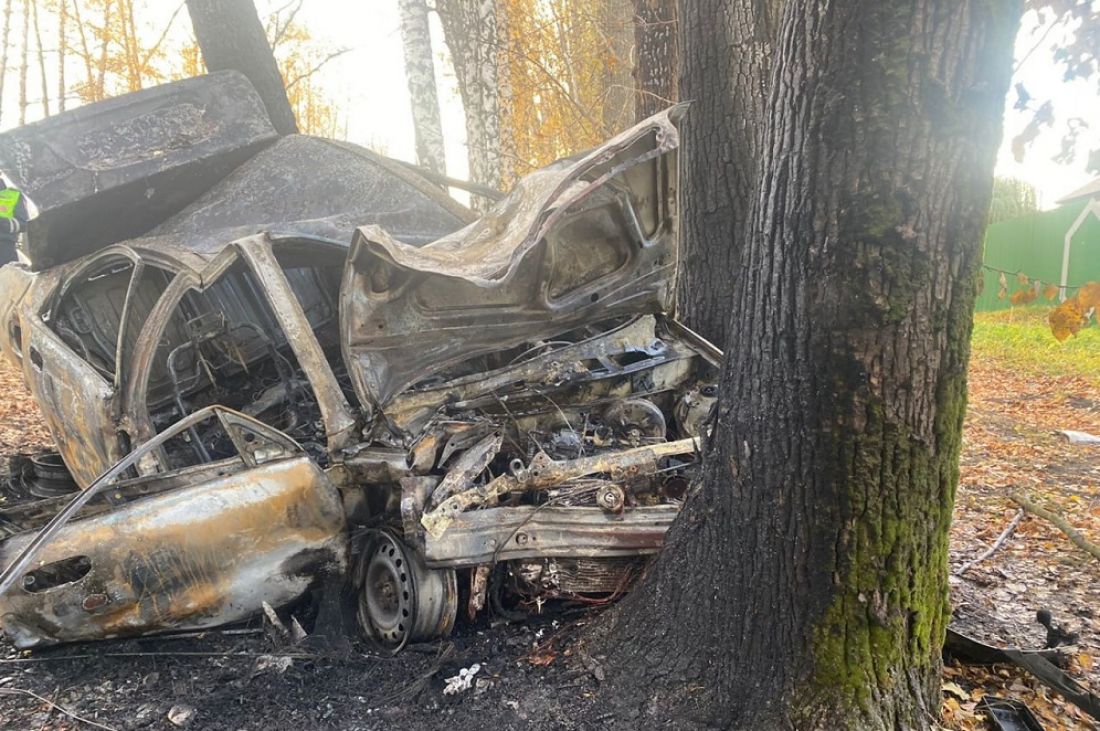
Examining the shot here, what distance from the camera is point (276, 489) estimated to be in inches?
123

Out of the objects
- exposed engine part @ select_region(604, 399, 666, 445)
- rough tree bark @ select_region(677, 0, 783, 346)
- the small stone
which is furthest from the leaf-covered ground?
the small stone

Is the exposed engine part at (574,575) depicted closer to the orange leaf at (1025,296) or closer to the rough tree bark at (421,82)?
the orange leaf at (1025,296)

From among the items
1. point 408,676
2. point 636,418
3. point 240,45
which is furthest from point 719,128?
point 240,45

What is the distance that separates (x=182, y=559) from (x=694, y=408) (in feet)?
8.02

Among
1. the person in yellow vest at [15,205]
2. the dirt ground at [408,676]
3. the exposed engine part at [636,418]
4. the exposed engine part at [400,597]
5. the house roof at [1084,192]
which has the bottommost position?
the dirt ground at [408,676]

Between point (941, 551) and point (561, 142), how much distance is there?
16.3 meters

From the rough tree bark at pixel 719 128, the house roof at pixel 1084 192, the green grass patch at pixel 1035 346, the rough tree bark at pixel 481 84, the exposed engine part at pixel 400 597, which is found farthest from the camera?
the house roof at pixel 1084 192

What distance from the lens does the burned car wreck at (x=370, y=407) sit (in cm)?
303

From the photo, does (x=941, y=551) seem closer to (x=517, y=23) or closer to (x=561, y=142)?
(x=517, y=23)

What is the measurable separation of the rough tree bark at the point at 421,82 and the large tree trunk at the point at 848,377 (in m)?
6.16

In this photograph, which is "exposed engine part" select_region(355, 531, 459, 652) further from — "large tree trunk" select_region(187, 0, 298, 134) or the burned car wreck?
"large tree trunk" select_region(187, 0, 298, 134)

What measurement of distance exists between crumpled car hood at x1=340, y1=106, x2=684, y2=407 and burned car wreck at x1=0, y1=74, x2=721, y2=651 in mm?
12

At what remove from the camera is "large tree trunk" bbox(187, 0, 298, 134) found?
7.04 meters

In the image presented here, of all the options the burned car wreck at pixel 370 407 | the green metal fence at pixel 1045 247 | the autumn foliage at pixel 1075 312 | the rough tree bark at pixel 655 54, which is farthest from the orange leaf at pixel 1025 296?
the green metal fence at pixel 1045 247
